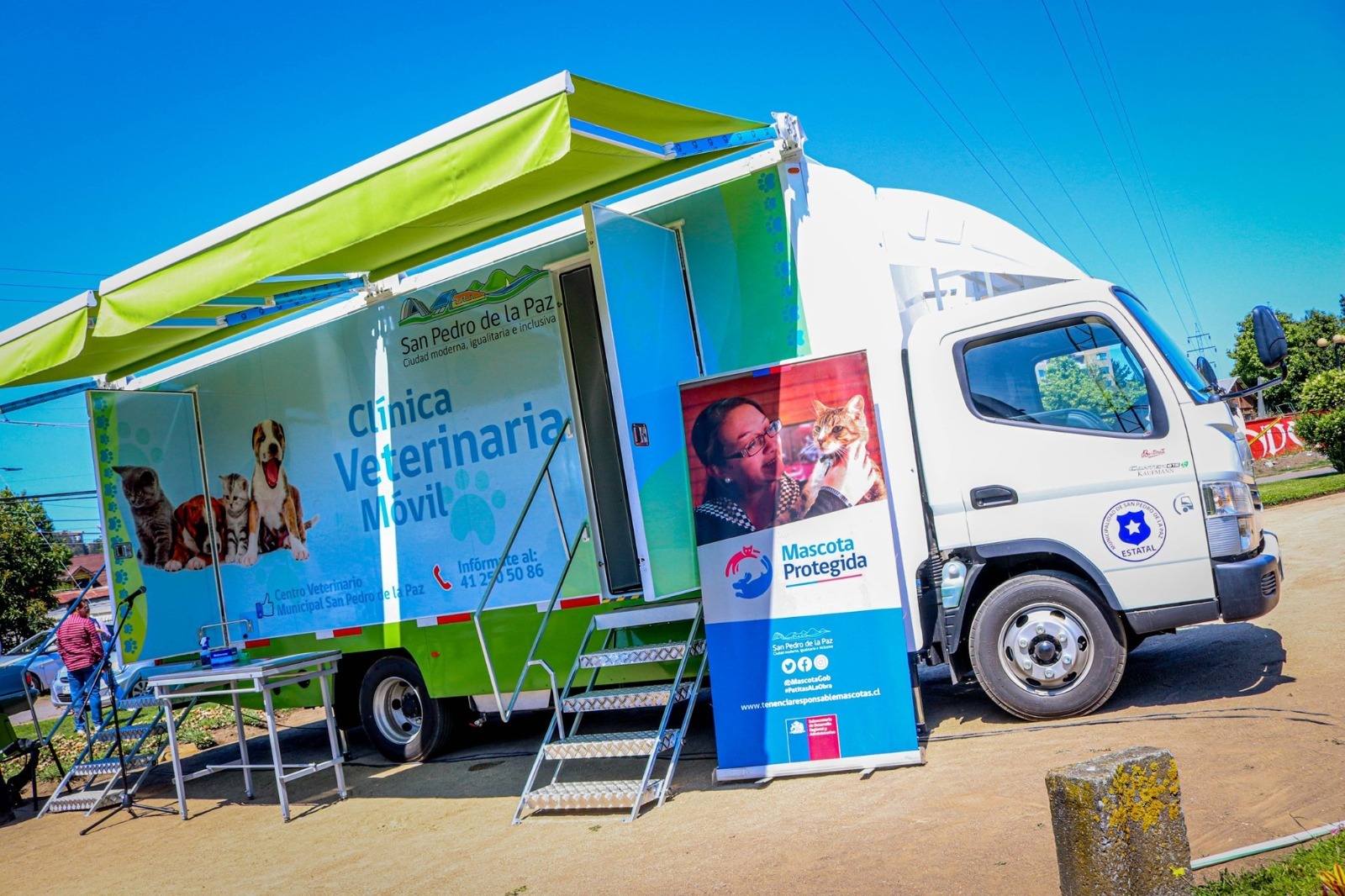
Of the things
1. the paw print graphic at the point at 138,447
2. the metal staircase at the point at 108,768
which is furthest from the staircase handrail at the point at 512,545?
the paw print graphic at the point at 138,447

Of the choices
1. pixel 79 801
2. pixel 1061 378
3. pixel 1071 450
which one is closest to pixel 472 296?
pixel 1061 378

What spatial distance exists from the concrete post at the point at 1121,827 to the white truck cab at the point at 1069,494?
2942mm

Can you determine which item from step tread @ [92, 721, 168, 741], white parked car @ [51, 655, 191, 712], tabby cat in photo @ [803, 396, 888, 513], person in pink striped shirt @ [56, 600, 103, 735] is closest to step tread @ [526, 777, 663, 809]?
tabby cat in photo @ [803, 396, 888, 513]

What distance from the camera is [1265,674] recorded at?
6.03 m

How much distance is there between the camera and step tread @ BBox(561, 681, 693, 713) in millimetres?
5918

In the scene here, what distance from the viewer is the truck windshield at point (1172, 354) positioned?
5738 millimetres

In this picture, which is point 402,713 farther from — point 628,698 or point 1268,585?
point 1268,585

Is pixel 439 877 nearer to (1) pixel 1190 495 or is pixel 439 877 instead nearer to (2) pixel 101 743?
(1) pixel 1190 495

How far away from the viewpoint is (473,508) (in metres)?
7.29

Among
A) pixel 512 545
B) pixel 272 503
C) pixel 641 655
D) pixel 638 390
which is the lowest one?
pixel 641 655

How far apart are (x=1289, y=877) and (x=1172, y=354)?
337cm

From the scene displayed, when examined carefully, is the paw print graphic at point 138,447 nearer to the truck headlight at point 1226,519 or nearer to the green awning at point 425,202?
the green awning at point 425,202

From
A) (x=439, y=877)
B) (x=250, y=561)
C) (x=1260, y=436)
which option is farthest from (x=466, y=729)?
(x=1260, y=436)

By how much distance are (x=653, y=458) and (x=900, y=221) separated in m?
2.08
